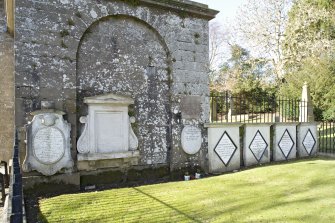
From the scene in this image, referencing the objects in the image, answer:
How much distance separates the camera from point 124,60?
21.5 feet

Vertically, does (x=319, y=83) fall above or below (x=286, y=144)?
above

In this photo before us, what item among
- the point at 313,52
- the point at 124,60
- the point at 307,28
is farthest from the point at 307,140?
the point at 307,28

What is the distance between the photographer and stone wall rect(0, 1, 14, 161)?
315 inches

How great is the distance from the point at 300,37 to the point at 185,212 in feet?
59.1

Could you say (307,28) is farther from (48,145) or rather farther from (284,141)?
(48,145)

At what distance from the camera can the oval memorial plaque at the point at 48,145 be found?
5.40m

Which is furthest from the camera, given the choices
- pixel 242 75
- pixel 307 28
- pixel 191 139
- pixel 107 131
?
pixel 242 75

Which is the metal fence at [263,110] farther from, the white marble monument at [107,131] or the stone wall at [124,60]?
the white marble monument at [107,131]

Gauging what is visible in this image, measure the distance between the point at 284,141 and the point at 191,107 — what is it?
145 inches

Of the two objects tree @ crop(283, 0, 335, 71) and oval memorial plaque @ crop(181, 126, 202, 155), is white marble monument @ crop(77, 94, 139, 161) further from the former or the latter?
tree @ crop(283, 0, 335, 71)

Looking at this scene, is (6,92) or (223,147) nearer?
(223,147)

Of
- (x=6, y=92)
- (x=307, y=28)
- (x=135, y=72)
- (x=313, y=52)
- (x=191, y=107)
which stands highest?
(x=307, y=28)

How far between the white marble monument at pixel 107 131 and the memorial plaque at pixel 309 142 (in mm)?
6220

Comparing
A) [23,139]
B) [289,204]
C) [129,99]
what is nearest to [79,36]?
[129,99]
